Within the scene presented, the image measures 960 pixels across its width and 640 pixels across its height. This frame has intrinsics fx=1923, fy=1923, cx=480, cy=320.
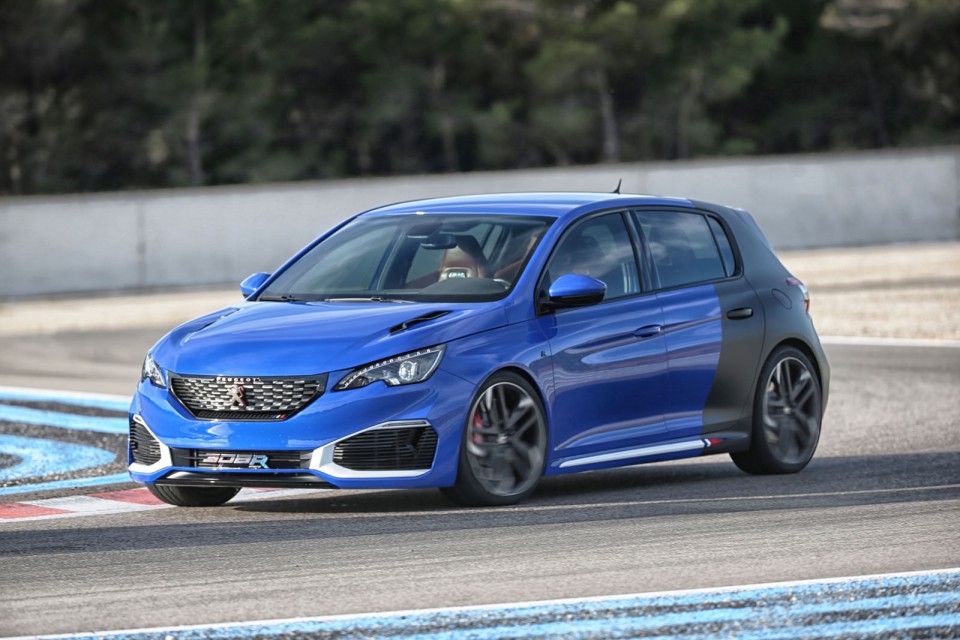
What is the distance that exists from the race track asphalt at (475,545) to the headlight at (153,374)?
0.64 m

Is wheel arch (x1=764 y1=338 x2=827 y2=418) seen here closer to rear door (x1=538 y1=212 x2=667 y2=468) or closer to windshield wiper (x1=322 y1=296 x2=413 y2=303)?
rear door (x1=538 y1=212 x2=667 y2=468)

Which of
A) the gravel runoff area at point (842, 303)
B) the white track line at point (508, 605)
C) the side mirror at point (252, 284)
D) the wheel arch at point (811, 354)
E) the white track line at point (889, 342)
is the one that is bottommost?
the gravel runoff area at point (842, 303)

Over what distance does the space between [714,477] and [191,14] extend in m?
43.3

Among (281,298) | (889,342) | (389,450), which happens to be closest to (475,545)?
(389,450)

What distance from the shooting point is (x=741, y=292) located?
1066 centimetres

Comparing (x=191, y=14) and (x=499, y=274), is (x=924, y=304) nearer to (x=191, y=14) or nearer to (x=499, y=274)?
(x=499, y=274)

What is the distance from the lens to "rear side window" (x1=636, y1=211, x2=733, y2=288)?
33.9 feet

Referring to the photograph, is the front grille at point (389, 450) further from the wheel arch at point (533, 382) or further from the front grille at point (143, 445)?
the front grille at point (143, 445)

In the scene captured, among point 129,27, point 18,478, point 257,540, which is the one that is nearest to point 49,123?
point 129,27

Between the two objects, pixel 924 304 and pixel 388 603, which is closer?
pixel 388 603

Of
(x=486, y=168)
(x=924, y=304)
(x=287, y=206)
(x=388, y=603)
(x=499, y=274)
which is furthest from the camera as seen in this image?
(x=486, y=168)

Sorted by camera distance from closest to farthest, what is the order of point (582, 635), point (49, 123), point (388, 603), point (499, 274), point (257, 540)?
point (582, 635) < point (388, 603) < point (257, 540) < point (499, 274) < point (49, 123)

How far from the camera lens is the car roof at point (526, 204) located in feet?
33.0

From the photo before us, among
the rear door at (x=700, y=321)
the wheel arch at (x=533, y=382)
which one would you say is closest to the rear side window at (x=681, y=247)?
the rear door at (x=700, y=321)
